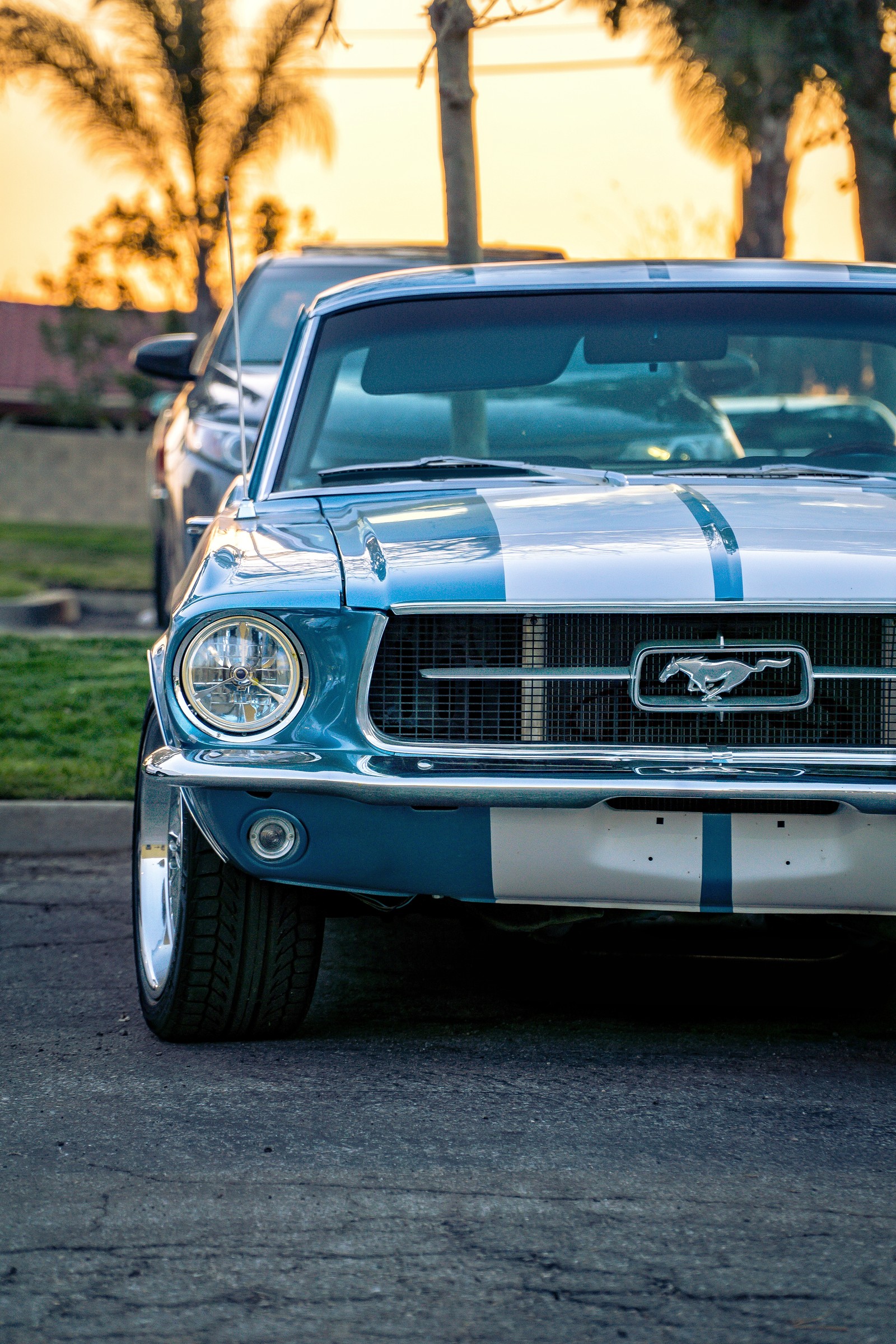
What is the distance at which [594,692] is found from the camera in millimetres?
3107

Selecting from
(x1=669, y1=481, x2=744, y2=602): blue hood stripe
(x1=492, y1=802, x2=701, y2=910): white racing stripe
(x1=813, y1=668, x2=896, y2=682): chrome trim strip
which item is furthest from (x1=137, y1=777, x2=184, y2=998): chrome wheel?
(x1=813, y1=668, x2=896, y2=682): chrome trim strip

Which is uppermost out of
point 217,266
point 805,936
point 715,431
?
point 217,266

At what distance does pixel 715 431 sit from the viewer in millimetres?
4238

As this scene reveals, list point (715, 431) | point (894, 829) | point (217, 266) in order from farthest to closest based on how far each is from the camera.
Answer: point (217, 266) < point (715, 431) < point (894, 829)

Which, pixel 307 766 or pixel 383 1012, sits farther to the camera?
pixel 383 1012

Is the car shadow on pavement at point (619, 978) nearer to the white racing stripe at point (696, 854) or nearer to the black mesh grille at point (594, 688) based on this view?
the white racing stripe at point (696, 854)

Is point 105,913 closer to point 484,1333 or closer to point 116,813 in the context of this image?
point 116,813

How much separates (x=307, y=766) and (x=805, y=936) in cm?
115

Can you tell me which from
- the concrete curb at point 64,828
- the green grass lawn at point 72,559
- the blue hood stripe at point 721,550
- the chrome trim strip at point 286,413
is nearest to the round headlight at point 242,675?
the blue hood stripe at point 721,550

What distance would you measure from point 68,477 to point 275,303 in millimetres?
20070

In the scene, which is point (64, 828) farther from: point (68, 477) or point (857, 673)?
point (68, 477)

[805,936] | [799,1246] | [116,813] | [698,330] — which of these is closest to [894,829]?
[805,936]

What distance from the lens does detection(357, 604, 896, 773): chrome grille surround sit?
10.0ft

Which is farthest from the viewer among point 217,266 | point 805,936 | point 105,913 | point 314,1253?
point 217,266
